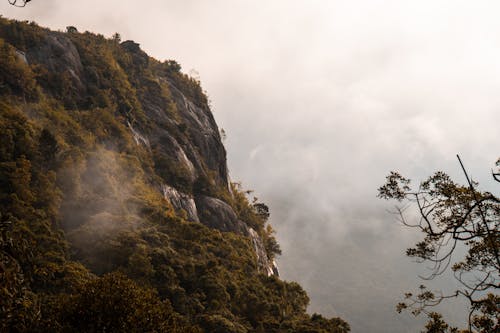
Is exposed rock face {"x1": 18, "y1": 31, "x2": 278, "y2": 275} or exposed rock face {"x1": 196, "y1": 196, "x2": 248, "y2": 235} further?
exposed rock face {"x1": 196, "y1": 196, "x2": 248, "y2": 235}

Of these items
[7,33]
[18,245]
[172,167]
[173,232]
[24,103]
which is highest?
[7,33]

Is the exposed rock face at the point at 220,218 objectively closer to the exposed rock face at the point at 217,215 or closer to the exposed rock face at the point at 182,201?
the exposed rock face at the point at 217,215

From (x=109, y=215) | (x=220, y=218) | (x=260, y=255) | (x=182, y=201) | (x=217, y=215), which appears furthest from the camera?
(x=260, y=255)

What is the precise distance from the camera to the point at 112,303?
995 inches

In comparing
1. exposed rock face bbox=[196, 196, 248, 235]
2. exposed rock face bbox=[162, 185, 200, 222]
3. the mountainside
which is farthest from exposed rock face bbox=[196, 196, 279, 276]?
exposed rock face bbox=[162, 185, 200, 222]

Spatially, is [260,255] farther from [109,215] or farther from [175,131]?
[109,215]

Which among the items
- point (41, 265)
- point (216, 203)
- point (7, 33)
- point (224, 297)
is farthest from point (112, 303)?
point (7, 33)

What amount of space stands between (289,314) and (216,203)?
1289 inches

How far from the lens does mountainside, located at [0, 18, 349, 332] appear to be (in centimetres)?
2552

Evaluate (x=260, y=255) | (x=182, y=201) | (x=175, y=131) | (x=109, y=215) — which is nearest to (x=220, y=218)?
(x=182, y=201)

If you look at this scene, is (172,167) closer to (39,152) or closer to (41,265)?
(39,152)

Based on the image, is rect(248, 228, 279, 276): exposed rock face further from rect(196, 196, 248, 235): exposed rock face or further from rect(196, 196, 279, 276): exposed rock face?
rect(196, 196, 248, 235): exposed rock face

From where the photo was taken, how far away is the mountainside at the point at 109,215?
25516mm

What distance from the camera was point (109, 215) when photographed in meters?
52.1
